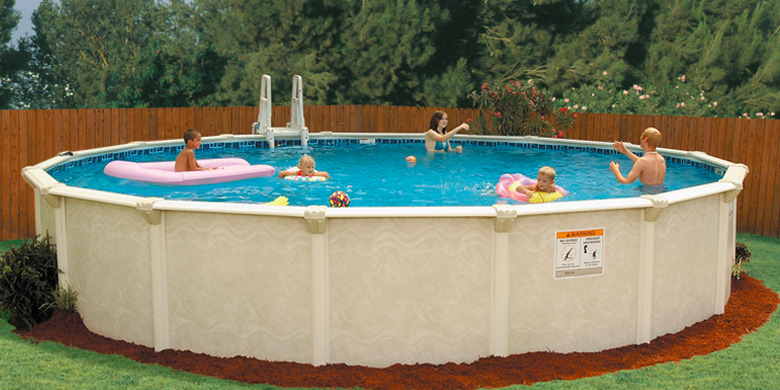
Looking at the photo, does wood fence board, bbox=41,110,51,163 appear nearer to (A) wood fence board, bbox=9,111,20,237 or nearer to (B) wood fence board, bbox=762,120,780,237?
(A) wood fence board, bbox=9,111,20,237

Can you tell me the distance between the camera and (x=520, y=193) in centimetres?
940

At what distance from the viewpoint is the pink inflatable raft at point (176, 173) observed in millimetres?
10461

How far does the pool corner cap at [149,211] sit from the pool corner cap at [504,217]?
8.58 ft

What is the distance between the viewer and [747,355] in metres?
6.43

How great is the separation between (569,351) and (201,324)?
9.76ft

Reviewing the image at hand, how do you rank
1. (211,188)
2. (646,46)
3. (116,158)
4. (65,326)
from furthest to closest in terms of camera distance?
(646,46) < (116,158) < (211,188) < (65,326)

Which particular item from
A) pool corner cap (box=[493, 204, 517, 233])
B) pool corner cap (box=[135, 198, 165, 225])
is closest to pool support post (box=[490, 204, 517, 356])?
pool corner cap (box=[493, 204, 517, 233])

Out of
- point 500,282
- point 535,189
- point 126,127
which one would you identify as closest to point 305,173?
point 535,189

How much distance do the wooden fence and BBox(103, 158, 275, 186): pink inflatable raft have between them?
1952 mm

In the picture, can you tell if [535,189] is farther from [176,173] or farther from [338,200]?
[176,173]

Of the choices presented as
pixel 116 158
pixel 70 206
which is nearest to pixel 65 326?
pixel 70 206

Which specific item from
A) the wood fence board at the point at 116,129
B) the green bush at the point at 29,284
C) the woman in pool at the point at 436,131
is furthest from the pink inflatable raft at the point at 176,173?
the woman in pool at the point at 436,131

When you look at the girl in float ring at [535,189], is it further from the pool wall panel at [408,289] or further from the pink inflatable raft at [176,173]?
the pink inflatable raft at [176,173]

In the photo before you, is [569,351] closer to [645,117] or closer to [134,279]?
[134,279]
